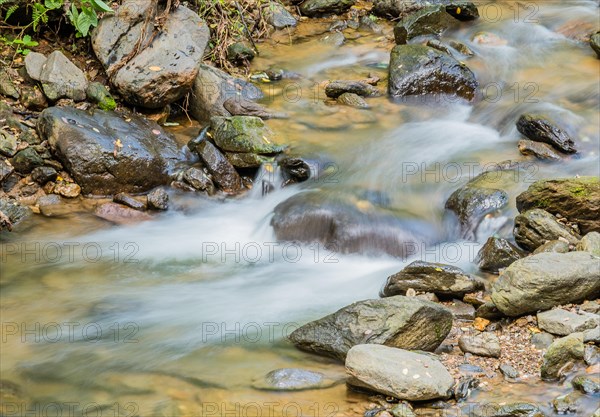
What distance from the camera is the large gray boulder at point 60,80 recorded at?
7941mm

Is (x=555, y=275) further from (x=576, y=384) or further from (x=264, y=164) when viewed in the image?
(x=264, y=164)

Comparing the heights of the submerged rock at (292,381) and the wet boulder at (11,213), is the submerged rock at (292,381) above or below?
below

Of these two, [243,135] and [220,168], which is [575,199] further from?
[220,168]

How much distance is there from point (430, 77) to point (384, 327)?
5.51 m

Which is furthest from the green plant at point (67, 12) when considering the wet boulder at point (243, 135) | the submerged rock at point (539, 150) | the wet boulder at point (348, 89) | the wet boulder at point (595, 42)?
the wet boulder at point (595, 42)

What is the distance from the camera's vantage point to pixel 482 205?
6.92m

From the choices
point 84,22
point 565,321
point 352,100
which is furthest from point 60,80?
point 565,321

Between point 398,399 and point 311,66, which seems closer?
point 398,399

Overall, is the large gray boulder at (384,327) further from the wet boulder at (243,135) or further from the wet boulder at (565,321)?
the wet boulder at (243,135)

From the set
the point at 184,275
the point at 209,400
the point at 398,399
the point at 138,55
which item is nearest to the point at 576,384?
the point at 398,399

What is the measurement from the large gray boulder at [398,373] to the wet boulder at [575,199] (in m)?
2.75

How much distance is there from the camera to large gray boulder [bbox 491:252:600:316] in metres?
4.92

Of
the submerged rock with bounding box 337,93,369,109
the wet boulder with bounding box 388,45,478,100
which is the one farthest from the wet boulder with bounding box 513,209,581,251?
the wet boulder with bounding box 388,45,478,100

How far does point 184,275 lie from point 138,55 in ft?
10.1
